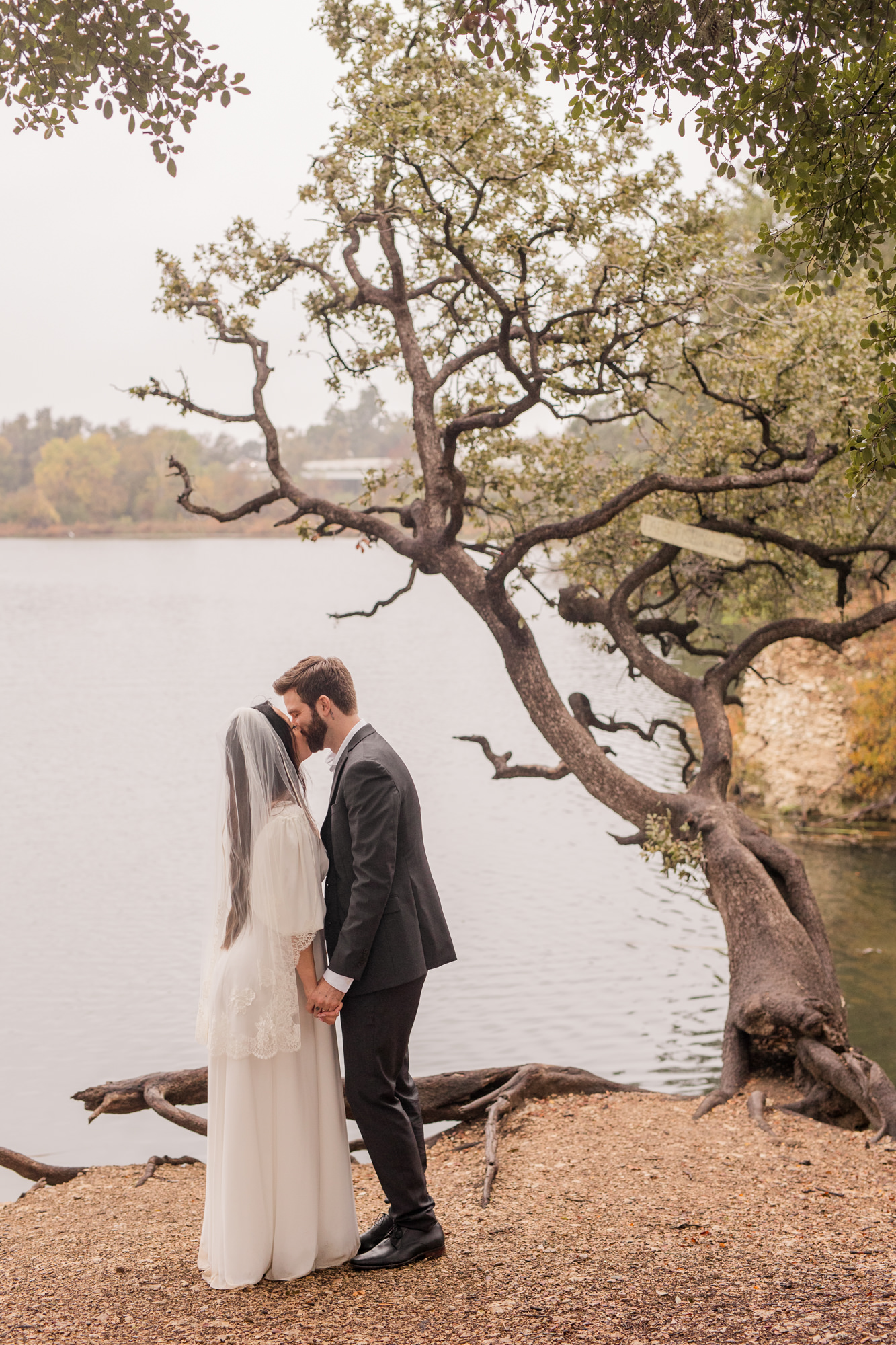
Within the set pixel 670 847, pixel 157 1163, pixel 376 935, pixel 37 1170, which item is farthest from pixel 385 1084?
pixel 670 847

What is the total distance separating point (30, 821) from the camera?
2767 centimetres

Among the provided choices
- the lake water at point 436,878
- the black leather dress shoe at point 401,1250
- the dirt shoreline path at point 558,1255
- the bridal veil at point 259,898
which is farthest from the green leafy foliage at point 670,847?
the bridal veil at point 259,898

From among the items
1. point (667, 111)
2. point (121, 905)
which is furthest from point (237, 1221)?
point (121, 905)

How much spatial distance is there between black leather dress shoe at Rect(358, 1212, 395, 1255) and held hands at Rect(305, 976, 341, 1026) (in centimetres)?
96

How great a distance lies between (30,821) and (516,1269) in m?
25.2

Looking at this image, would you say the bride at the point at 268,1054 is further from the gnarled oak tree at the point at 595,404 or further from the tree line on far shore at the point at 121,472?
the tree line on far shore at the point at 121,472

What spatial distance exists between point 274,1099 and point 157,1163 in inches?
126

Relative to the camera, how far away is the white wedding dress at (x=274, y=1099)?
440cm

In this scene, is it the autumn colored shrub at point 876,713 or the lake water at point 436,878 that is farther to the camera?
the autumn colored shrub at point 876,713

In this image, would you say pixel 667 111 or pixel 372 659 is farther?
pixel 372 659

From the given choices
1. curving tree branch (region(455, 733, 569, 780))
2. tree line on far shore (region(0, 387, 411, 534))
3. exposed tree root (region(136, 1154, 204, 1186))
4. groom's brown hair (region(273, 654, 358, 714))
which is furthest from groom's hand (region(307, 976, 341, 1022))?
tree line on far shore (region(0, 387, 411, 534))

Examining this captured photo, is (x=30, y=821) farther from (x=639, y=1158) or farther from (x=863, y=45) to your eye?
(x=863, y=45)

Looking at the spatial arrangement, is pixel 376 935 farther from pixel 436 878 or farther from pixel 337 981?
pixel 436 878

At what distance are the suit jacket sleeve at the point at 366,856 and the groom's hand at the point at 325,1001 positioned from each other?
80 mm
